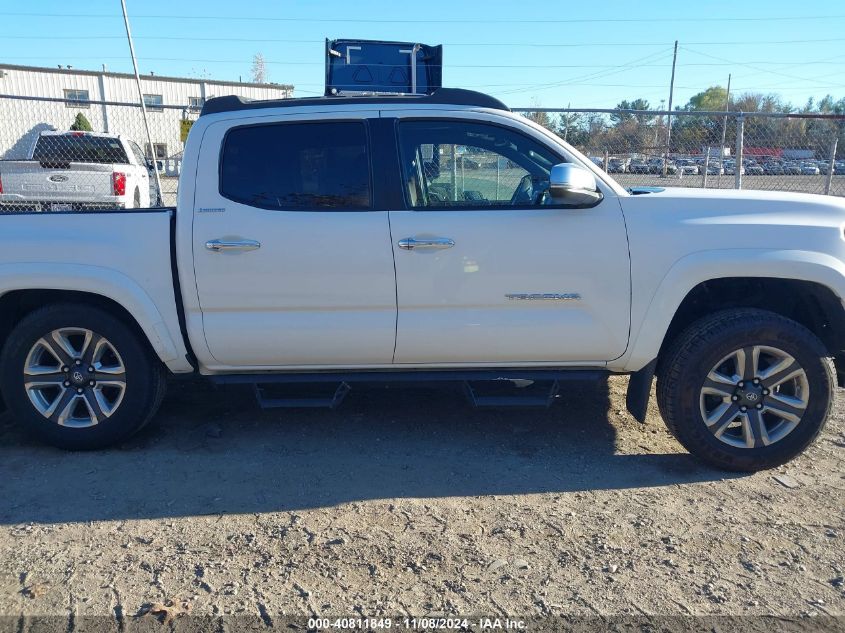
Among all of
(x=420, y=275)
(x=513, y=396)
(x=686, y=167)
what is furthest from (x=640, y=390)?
(x=686, y=167)

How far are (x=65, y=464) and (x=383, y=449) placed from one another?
1880 mm

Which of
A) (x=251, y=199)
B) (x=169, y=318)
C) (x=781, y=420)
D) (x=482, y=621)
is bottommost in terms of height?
(x=482, y=621)

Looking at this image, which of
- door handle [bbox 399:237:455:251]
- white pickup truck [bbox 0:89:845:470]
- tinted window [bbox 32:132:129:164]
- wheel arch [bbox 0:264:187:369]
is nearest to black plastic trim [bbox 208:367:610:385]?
white pickup truck [bbox 0:89:845:470]

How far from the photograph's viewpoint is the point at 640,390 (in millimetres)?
3990

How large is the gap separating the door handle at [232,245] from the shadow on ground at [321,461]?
126 cm

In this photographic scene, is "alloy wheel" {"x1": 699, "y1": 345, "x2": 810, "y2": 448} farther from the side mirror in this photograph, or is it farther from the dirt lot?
the side mirror

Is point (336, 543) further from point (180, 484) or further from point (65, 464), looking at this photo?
point (65, 464)

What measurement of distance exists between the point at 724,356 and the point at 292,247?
98.4 inches

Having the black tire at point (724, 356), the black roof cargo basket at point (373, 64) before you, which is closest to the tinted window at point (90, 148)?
the black roof cargo basket at point (373, 64)

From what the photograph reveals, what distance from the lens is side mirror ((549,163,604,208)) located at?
3521 mm

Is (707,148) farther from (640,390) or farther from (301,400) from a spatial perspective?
(301,400)

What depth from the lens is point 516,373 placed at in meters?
3.96

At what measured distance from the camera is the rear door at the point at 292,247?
12.3ft

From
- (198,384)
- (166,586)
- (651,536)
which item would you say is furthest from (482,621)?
(198,384)
